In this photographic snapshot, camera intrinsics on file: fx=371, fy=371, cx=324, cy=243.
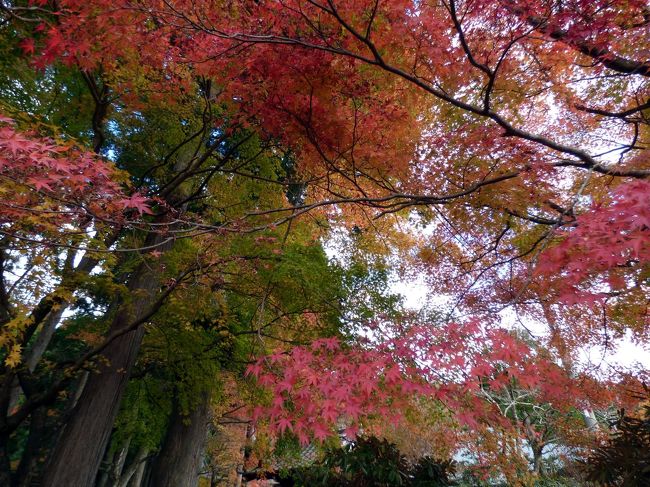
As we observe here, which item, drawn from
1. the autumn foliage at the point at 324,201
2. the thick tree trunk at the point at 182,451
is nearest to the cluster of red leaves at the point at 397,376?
the autumn foliage at the point at 324,201

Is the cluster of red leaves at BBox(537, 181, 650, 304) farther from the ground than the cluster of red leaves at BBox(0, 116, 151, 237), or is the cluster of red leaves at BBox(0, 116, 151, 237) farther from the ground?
the cluster of red leaves at BBox(0, 116, 151, 237)

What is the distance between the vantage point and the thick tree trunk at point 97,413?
15.7 ft

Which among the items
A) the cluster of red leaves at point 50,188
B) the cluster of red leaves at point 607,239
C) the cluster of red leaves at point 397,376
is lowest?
the cluster of red leaves at point 397,376

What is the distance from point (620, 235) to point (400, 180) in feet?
10.1

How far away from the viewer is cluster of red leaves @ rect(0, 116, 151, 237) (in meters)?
2.39

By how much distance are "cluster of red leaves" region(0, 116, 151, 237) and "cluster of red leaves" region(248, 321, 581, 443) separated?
169 centimetres

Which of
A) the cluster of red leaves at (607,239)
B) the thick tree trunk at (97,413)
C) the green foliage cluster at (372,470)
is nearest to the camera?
the cluster of red leaves at (607,239)

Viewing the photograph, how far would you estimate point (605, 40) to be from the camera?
3.28 m

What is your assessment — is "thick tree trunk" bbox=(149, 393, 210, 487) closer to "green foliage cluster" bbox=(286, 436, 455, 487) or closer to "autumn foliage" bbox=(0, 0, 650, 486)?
"autumn foliage" bbox=(0, 0, 650, 486)

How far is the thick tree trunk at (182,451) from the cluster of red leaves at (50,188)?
5308 millimetres

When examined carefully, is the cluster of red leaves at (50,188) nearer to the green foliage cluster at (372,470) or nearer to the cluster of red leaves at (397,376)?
the cluster of red leaves at (397,376)

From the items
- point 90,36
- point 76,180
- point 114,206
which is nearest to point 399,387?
point 114,206

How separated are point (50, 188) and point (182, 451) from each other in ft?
Result: 22.8

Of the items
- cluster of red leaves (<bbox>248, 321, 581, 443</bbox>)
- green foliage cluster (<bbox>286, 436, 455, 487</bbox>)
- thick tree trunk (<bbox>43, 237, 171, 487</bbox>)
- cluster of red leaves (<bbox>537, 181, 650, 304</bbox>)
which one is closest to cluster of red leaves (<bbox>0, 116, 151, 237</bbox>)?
thick tree trunk (<bbox>43, 237, 171, 487</bbox>)
